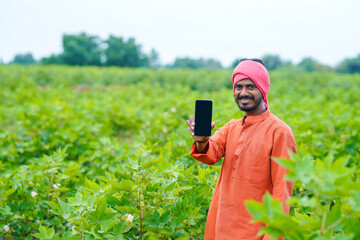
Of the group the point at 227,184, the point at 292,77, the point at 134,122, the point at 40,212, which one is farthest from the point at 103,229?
the point at 292,77

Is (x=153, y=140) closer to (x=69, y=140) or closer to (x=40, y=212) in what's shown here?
(x=69, y=140)

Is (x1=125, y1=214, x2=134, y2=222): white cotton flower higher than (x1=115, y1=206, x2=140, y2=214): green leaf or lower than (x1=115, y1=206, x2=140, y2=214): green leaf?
lower

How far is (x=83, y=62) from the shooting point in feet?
138

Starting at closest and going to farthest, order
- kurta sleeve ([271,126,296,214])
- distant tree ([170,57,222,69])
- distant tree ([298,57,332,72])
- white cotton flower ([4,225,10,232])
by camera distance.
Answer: kurta sleeve ([271,126,296,214]), white cotton flower ([4,225,10,232]), distant tree ([298,57,332,72]), distant tree ([170,57,222,69])

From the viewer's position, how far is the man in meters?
1.49

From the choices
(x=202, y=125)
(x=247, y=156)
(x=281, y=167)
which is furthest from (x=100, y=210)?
(x=281, y=167)

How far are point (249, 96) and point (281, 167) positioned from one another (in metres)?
0.38

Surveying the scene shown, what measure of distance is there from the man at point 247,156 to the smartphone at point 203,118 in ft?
0.12

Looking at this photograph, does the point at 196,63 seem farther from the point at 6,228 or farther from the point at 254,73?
the point at 254,73

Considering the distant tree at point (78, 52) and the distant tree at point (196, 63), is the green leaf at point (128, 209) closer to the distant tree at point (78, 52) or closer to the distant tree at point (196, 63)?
the distant tree at point (78, 52)

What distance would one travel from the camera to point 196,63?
5762 centimetres

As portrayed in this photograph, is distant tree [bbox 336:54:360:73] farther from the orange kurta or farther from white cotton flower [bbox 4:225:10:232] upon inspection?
white cotton flower [bbox 4:225:10:232]

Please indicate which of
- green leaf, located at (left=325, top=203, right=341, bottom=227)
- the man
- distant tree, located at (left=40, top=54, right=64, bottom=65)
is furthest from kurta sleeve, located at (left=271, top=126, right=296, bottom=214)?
distant tree, located at (left=40, top=54, right=64, bottom=65)

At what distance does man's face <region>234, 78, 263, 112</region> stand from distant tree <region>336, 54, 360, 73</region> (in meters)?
47.2
